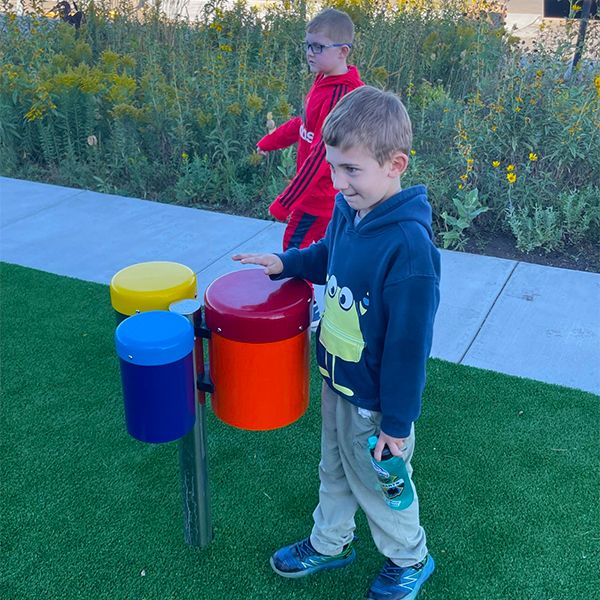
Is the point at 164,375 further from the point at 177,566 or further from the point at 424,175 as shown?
the point at 424,175

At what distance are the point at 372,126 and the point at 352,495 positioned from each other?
123cm

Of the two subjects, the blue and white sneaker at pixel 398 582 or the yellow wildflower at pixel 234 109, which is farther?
the yellow wildflower at pixel 234 109

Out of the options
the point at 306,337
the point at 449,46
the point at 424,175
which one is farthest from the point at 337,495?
the point at 449,46

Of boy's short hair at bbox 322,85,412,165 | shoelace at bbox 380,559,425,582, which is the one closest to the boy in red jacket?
boy's short hair at bbox 322,85,412,165

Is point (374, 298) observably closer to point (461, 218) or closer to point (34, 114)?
point (461, 218)

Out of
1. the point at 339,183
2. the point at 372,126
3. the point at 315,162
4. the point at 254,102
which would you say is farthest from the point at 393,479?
the point at 254,102

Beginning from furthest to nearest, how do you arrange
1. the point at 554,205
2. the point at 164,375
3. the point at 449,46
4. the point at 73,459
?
the point at 449,46 < the point at 554,205 < the point at 73,459 < the point at 164,375

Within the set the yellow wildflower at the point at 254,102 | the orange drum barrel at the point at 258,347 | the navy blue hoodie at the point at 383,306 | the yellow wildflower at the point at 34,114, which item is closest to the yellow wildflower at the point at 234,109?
the yellow wildflower at the point at 254,102

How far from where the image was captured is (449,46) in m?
7.27

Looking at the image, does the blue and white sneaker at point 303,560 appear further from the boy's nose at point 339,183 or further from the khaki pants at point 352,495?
the boy's nose at point 339,183

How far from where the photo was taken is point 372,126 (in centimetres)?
183

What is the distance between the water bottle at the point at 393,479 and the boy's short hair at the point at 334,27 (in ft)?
6.95

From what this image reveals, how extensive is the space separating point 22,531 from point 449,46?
6297 millimetres

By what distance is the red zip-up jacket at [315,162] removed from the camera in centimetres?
340
